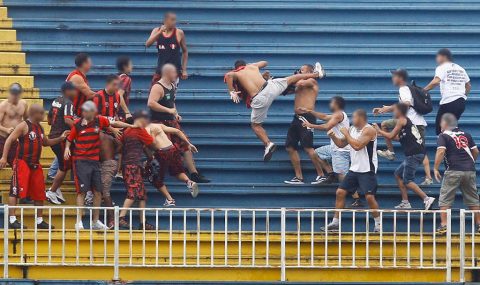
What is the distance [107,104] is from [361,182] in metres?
2.80

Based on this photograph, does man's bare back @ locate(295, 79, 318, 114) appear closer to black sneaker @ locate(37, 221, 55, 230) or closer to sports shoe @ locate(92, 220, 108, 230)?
sports shoe @ locate(92, 220, 108, 230)

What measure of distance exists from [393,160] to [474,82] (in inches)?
74.4

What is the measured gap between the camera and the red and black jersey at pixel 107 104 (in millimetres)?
14555

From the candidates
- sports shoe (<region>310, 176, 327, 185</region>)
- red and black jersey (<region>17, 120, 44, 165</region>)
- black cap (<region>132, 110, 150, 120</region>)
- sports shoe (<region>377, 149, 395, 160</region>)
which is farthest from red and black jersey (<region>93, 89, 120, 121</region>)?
sports shoe (<region>377, 149, 395, 160</region>)

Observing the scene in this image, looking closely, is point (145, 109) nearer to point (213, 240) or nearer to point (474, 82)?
point (213, 240)

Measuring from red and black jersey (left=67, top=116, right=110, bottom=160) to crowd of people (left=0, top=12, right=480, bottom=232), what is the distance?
0.01 meters

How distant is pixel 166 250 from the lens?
13594mm

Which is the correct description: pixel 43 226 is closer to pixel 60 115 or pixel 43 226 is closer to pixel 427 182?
pixel 60 115

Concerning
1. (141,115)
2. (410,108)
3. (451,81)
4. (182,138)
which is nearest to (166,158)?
(182,138)

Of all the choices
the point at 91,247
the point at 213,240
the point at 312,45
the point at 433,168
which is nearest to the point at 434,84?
the point at 433,168

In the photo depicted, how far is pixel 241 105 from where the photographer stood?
16.3m

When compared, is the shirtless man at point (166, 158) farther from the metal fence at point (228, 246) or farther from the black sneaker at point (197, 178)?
the metal fence at point (228, 246)

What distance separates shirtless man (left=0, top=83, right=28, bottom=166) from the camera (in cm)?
1441

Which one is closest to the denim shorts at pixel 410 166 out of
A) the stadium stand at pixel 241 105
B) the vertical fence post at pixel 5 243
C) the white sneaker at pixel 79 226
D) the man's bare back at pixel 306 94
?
the stadium stand at pixel 241 105
